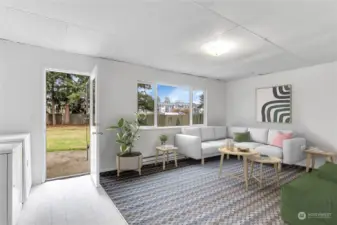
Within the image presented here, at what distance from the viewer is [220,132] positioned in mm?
5512

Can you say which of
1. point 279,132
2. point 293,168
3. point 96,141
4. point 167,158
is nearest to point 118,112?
point 96,141

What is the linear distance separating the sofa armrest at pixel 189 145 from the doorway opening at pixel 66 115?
8.64ft

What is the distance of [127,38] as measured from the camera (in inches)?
111

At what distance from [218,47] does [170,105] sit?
226cm

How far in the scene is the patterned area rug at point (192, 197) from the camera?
2.18 metres

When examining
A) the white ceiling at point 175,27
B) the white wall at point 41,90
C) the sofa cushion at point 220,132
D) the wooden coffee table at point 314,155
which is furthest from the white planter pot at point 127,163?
the wooden coffee table at point 314,155

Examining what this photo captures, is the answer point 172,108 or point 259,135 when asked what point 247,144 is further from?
point 172,108

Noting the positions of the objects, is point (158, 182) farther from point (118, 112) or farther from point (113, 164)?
point (118, 112)

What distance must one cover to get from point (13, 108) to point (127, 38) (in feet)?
6.92

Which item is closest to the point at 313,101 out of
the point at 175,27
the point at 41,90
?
the point at 175,27

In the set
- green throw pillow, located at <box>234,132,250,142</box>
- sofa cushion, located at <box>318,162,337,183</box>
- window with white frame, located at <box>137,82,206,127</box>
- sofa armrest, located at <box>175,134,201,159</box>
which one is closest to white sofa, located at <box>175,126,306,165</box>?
sofa armrest, located at <box>175,134,201,159</box>

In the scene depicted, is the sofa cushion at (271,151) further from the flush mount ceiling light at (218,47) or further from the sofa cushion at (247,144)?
the flush mount ceiling light at (218,47)

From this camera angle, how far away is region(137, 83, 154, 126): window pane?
14.5 ft

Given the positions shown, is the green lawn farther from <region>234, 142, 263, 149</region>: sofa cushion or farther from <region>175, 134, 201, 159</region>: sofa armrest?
<region>234, 142, 263, 149</region>: sofa cushion
